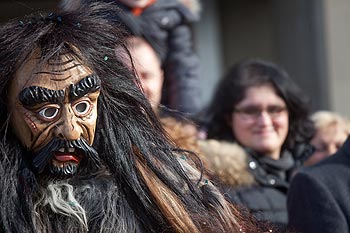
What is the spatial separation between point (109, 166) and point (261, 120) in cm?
151

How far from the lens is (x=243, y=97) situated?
400 cm

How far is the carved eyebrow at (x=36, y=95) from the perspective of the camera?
2.41 m

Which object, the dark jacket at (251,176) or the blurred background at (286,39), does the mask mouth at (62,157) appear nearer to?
the dark jacket at (251,176)

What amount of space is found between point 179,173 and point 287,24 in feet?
16.4

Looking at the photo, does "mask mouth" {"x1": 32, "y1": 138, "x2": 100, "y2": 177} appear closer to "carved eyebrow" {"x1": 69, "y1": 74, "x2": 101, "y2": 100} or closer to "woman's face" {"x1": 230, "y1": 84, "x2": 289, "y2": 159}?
"carved eyebrow" {"x1": 69, "y1": 74, "x2": 101, "y2": 100}

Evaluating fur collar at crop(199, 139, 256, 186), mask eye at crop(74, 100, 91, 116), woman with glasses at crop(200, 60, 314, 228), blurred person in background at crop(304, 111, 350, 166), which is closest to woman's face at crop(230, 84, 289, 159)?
woman with glasses at crop(200, 60, 314, 228)

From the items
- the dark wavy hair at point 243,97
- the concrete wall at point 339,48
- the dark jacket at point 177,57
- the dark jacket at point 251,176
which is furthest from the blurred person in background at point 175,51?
the concrete wall at point 339,48

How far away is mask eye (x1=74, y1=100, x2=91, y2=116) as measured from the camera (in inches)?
97.2

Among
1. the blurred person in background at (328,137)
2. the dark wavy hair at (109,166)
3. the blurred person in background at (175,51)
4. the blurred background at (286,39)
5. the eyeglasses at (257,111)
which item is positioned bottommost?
the blurred background at (286,39)

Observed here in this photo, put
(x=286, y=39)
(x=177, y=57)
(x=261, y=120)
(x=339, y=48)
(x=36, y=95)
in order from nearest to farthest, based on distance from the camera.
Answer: (x=36, y=95) → (x=261, y=120) → (x=177, y=57) → (x=339, y=48) → (x=286, y=39)


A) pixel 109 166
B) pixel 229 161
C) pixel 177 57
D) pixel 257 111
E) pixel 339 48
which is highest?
pixel 109 166

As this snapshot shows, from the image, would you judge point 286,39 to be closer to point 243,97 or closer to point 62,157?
point 243,97

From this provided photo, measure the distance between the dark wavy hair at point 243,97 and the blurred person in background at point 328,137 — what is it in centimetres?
7

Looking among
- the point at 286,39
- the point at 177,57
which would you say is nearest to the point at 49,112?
the point at 177,57
